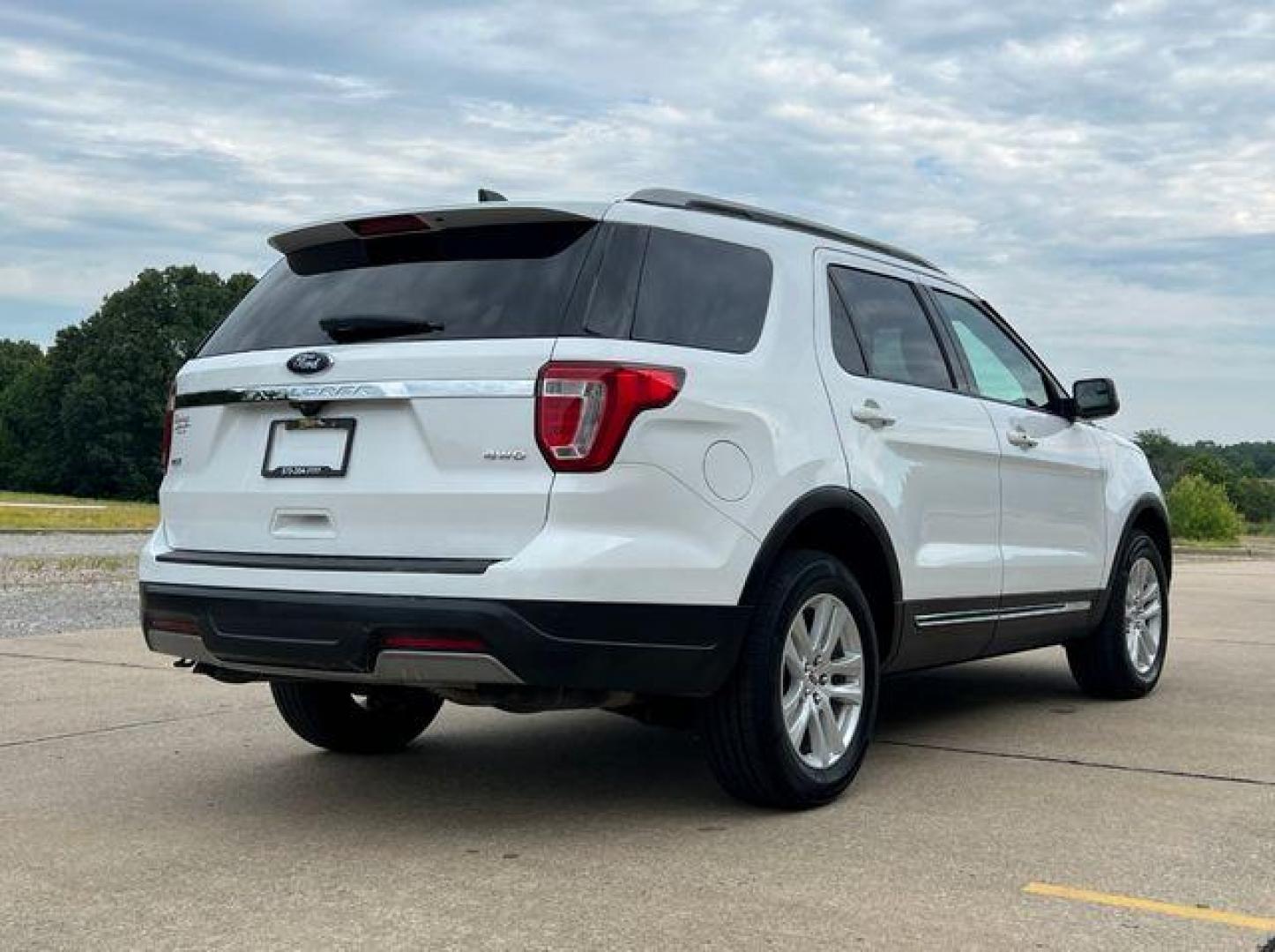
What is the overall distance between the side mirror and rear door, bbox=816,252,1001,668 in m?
0.94

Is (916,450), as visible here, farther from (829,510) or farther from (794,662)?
(794,662)

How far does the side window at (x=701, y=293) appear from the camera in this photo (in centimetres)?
443

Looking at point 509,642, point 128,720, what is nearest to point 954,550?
point 509,642

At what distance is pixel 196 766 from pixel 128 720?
3.99 feet

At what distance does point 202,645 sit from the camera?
4504 millimetres

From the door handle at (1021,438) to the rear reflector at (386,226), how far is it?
2.73 m

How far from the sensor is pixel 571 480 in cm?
408

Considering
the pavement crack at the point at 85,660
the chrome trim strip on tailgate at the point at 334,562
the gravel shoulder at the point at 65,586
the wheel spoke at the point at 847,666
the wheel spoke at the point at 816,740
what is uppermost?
the chrome trim strip on tailgate at the point at 334,562

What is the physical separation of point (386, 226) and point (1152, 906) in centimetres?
293

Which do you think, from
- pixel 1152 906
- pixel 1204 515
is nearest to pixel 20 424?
pixel 1204 515

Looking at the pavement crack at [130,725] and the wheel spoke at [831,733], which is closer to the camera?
the wheel spoke at [831,733]

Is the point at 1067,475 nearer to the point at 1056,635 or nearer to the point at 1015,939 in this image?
the point at 1056,635

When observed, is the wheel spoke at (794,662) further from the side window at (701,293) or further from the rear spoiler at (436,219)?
the rear spoiler at (436,219)

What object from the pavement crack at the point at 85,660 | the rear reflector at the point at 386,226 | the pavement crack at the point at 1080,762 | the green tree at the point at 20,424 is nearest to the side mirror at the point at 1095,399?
the pavement crack at the point at 1080,762
